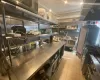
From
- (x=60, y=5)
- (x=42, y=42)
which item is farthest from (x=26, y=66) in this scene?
(x=60, y=5)

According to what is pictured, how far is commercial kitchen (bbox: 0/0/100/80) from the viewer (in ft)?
3.05

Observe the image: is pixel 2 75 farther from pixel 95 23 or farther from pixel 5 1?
pixel 95 23

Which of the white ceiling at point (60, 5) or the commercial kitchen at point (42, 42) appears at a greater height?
the white ceiling at point (60, 5)

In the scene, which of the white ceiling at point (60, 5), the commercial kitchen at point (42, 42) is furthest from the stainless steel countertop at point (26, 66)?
the white ceiling at point (60, 5)

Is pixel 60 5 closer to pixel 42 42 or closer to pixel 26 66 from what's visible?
pixel 42 42

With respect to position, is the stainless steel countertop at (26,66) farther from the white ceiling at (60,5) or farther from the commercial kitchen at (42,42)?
the white ceiling at (60,5)

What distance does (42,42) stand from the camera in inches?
115

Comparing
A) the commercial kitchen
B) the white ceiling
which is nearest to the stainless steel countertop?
the commercial kitchen

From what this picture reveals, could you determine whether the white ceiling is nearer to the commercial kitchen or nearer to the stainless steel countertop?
the commercial kitchen

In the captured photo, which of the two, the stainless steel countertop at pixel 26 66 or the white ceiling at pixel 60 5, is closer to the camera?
the stainless steel countertop at pixel 26 66

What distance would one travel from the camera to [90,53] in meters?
2.20

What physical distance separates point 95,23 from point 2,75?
3.89m

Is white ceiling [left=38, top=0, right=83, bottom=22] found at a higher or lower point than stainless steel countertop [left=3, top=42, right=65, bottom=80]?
higher

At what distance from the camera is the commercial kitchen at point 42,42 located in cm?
93
